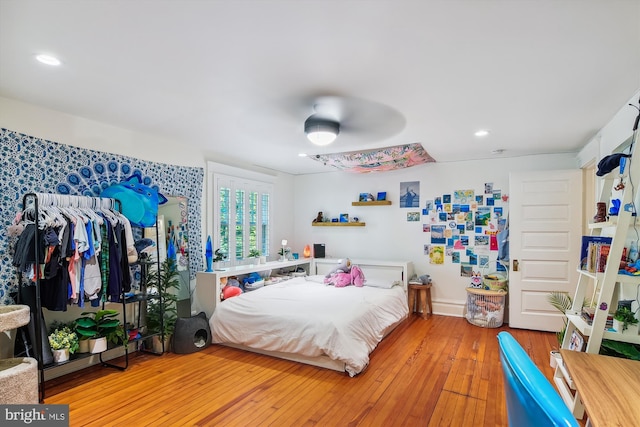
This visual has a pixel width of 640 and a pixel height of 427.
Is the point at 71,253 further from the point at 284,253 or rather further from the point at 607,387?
the point at 607,387

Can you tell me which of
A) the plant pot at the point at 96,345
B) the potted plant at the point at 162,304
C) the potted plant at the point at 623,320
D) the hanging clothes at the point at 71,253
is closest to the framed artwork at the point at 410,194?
the potted plant at the point at 623,320

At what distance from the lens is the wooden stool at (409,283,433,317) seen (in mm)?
4875

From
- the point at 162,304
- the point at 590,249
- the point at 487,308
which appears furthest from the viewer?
the point at 487,308

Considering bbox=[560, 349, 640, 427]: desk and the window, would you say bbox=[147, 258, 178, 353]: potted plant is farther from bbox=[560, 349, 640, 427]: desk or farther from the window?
bbox=[560, 349, 640, 427]: desk

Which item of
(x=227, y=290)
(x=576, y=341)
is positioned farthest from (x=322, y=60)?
(x=227, y=290)

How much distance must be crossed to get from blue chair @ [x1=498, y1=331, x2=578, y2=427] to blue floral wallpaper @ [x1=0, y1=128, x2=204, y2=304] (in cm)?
339

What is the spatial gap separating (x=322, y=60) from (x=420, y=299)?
411cm

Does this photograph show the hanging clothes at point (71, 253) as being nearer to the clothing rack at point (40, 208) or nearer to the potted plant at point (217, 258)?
the clothing rack at point (40, 208)

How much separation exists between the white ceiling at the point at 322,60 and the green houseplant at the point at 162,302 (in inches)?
61.2

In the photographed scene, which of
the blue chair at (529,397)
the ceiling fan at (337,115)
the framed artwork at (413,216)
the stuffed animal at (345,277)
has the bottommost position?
the stuffed animal at (345,277)

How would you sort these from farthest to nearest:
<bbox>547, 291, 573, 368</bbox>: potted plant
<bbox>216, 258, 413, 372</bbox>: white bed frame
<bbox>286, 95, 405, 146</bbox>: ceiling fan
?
1. <bbox>216, 258, 413, 372</bbox>: white bed frame
2. <bbox>547, 291, 573, 368</bbox>: potted plant
3. <bbox>286, 95, 405, 146</bbox>: ceiling fan

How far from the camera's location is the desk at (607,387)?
114 cm

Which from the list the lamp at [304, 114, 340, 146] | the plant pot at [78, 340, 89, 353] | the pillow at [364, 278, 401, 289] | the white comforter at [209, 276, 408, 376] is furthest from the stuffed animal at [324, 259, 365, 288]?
the plant pot at [78, 340, 89, 353]

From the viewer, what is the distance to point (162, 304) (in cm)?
351
